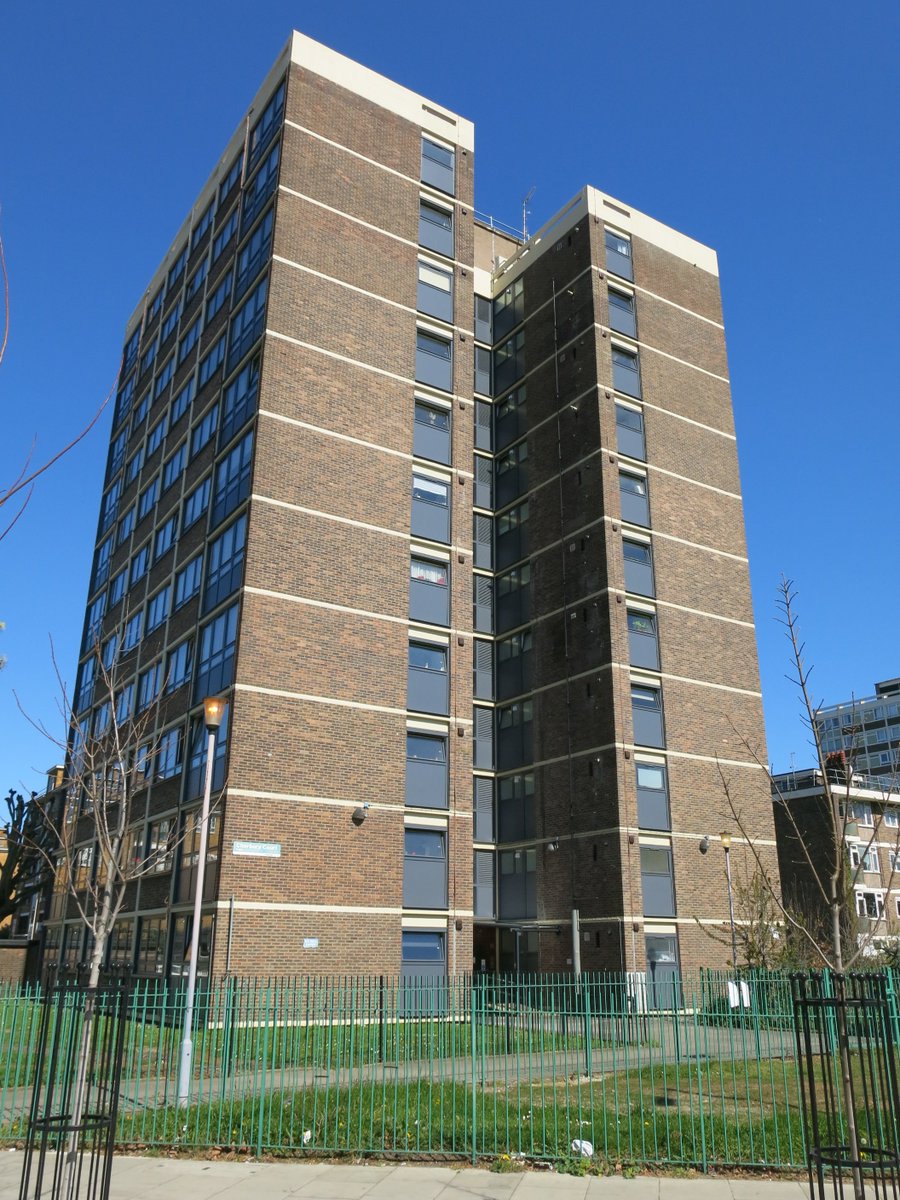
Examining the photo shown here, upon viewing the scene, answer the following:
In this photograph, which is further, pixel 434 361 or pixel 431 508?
pixel 434 361

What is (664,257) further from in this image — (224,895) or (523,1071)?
(523,1071)

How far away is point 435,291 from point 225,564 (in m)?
12.5

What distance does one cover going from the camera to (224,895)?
2347cm

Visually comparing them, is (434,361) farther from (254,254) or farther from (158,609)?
(158,609)

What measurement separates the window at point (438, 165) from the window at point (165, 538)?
50.3 ft

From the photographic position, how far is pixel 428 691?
29125mm

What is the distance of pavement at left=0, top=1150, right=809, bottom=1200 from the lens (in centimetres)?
1037

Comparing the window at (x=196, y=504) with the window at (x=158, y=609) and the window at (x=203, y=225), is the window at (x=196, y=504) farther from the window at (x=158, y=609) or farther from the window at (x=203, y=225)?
the window at (x=203, y=225)

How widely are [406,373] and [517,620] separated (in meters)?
10.1

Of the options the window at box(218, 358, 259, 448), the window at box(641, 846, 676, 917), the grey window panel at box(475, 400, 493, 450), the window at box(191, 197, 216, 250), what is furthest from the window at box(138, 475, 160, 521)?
the window at box(641, 846, 676, 917)

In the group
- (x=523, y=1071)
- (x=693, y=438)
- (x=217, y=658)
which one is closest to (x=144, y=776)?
(x=217, y=658)

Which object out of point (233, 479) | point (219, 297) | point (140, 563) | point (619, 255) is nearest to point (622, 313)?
point (619, 255)

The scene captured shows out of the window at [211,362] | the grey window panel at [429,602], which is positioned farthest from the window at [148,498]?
the grey window panel at [429,602]

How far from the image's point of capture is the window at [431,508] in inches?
1209
